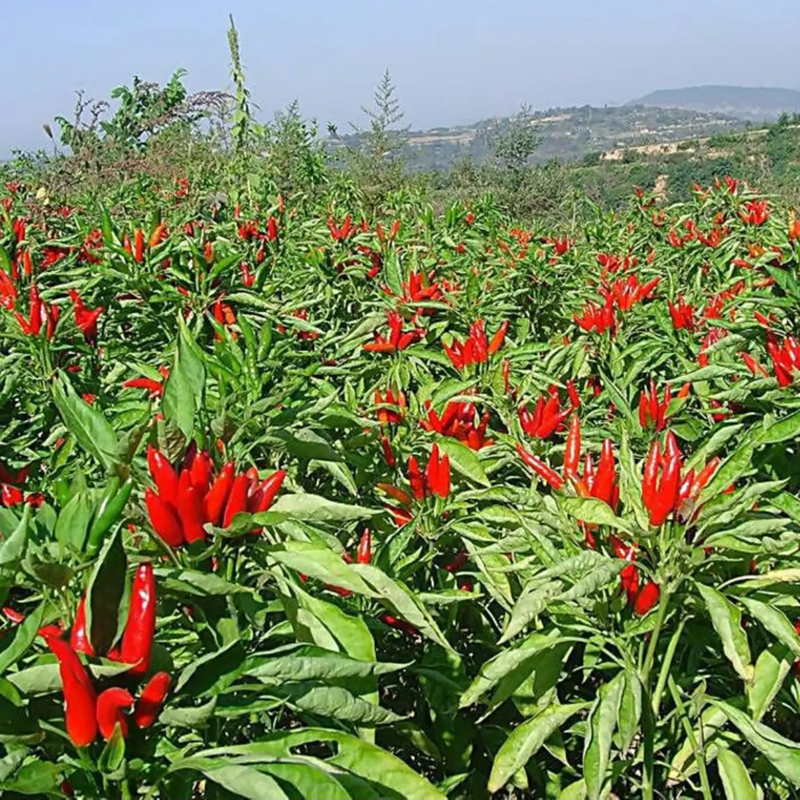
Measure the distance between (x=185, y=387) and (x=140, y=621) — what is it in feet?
1.33

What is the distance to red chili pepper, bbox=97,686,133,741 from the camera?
1023mm

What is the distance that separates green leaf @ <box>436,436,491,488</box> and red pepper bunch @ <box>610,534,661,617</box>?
360 millimetres

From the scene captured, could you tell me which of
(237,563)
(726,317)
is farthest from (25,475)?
(726,317)

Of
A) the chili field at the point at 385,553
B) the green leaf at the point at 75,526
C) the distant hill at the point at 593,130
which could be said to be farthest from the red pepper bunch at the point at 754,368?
the distant hill at the point at 593,130

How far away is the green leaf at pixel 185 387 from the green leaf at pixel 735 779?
3.45ft

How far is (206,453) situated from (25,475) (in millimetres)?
731

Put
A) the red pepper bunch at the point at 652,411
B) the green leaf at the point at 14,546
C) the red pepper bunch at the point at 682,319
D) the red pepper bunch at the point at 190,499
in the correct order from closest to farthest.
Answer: the green leaf at the point at 14,546 < the red pepper bunch at the point at 190,499 < the red pepper bunch at the point at 652,411 < the red pepper bunch at the point at 682,319

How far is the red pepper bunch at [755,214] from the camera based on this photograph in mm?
4902

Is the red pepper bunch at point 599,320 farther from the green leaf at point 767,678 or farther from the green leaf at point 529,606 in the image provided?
the green leaf at point 529,606

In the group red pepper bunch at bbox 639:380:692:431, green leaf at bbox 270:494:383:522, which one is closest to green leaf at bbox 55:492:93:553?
green leaf at bbox 270:494:383:522

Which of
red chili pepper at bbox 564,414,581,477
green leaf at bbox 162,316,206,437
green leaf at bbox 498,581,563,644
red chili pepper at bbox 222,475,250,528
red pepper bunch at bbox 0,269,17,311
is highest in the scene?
red pepper bunch at bbox 0,269,17,311

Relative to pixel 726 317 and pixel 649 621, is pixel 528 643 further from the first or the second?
pixel 726 317

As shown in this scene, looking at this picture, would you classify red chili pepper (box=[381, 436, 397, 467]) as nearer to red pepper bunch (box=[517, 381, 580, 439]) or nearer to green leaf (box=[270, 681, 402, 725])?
red pepper bunch (box=[517, 381, 580, 439])

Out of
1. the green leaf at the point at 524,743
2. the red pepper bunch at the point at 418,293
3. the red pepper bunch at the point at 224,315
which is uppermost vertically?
the red pepper bunch at the point at 224,315
